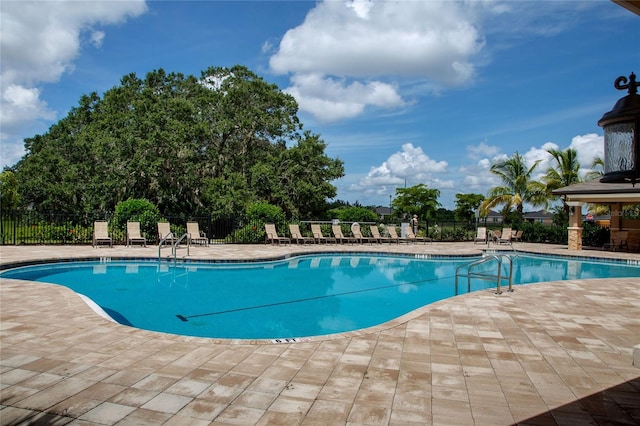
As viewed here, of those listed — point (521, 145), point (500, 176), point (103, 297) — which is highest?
Answer: point (521, 145)

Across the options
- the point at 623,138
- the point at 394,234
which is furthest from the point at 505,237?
the point at 623,138

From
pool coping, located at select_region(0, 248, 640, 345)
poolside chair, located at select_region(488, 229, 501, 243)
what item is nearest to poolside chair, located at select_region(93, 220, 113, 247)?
pool coping, located at select_region(0, 248, 640, 345)

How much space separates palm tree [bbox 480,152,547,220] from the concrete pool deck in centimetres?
2130

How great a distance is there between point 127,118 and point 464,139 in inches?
711

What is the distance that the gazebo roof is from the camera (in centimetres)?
1496

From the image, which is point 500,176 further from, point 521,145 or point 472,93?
point 472,93

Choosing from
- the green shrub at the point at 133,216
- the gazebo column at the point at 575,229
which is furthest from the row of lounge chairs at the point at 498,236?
the green shrub at the point at 133,216

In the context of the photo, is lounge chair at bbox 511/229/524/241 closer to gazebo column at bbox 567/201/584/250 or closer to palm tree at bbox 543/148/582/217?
palm tree at bbox 543/148/582/217

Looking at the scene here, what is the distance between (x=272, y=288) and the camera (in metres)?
9.52

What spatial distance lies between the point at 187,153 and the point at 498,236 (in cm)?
1502

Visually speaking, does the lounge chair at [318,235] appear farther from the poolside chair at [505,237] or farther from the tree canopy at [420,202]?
the tree canopy at [420,202]

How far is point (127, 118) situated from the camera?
20.0 m

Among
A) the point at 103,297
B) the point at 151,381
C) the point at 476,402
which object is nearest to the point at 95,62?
the point at 103,297

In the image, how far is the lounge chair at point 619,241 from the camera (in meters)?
17.3
